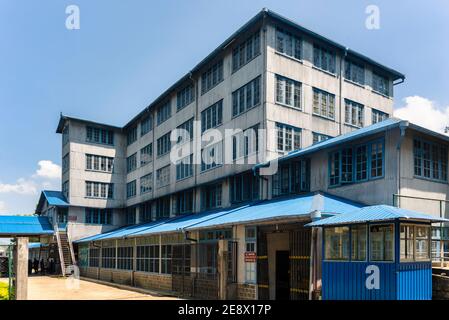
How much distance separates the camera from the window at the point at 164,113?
133 feet

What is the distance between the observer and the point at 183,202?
37250mm

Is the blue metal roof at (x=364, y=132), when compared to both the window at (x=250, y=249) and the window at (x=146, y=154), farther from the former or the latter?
the window at (x=146, y=154)

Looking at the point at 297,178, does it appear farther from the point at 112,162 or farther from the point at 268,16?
the point at 112,162

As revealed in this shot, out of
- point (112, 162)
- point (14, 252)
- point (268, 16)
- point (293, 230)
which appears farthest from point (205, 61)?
point (112, 162)

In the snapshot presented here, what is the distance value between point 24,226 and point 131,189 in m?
11.4

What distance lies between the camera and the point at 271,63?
26609 millimetres

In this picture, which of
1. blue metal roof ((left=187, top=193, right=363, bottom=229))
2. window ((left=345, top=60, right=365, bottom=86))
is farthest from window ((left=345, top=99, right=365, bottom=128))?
blue metal roof ((left=187, top=193, right=363, bottom=229))

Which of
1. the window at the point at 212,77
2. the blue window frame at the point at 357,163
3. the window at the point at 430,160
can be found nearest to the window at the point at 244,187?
the blue window frame at the point at 357,163

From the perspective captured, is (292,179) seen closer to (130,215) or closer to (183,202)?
(183,202)

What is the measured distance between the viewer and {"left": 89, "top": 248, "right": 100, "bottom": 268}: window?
44897 millimetres

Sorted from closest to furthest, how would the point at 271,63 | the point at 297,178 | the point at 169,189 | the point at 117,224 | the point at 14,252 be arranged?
the point at 14,252 → the point at 297,178 → the point at 271,63 → the point at 169,189 → the point at 117,224

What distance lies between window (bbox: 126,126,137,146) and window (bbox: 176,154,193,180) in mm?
13712

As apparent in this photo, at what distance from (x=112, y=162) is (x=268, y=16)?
3059 cm

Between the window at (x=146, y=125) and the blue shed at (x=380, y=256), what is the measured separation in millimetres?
31781
